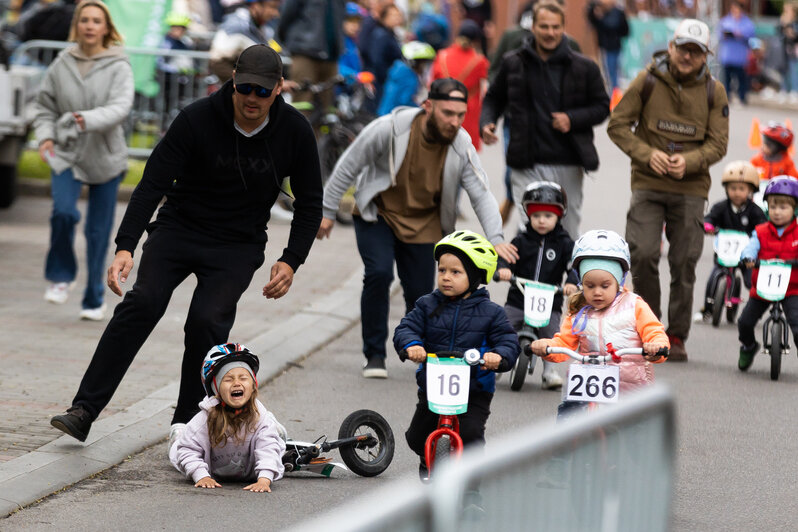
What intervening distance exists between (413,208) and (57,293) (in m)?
3.58

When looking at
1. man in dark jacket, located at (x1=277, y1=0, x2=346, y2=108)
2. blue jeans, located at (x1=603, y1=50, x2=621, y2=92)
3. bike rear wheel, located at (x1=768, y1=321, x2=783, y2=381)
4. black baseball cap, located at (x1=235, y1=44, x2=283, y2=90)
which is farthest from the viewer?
blue jeans, located at (x1=603, y1=50, x2=621, y2=92)

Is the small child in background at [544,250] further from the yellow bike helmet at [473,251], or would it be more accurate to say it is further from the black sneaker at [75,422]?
the black sneaker at [75,422]

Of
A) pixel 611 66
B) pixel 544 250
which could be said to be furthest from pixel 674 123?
pixel 611 66

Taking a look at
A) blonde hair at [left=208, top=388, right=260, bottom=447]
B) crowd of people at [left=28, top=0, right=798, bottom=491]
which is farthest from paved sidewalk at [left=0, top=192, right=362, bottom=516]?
blonde hair at [left=208, top=388, right=260, bottom=447]

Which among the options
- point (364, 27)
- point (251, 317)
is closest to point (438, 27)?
point (364, 27)

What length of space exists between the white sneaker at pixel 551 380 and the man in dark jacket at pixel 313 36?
8.33m

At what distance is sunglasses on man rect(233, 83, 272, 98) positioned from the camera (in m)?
6.55

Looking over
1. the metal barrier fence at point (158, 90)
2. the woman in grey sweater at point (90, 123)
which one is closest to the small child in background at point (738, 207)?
the woman in grey sweater at point (90, 123)

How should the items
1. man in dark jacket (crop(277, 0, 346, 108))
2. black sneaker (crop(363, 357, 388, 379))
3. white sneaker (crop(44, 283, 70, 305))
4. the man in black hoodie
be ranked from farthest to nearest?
man in dark jacket (crop(277, 0, 346, 108)), white sneaker (crop(44, 283, 70, 305)), black sneaker (crop(363, 357, 388, 379)), the man in black hoodie

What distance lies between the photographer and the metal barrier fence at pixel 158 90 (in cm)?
1672

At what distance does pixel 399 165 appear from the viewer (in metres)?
8.66

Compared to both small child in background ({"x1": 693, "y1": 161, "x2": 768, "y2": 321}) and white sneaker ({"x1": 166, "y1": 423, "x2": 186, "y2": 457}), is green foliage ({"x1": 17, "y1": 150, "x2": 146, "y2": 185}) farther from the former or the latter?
white sneaker ({"x1": 166, "y1": 423, "x2": 186, "y2": 457})

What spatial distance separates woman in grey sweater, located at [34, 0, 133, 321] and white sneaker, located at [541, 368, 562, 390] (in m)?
3.33

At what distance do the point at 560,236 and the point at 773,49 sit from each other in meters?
28.6
